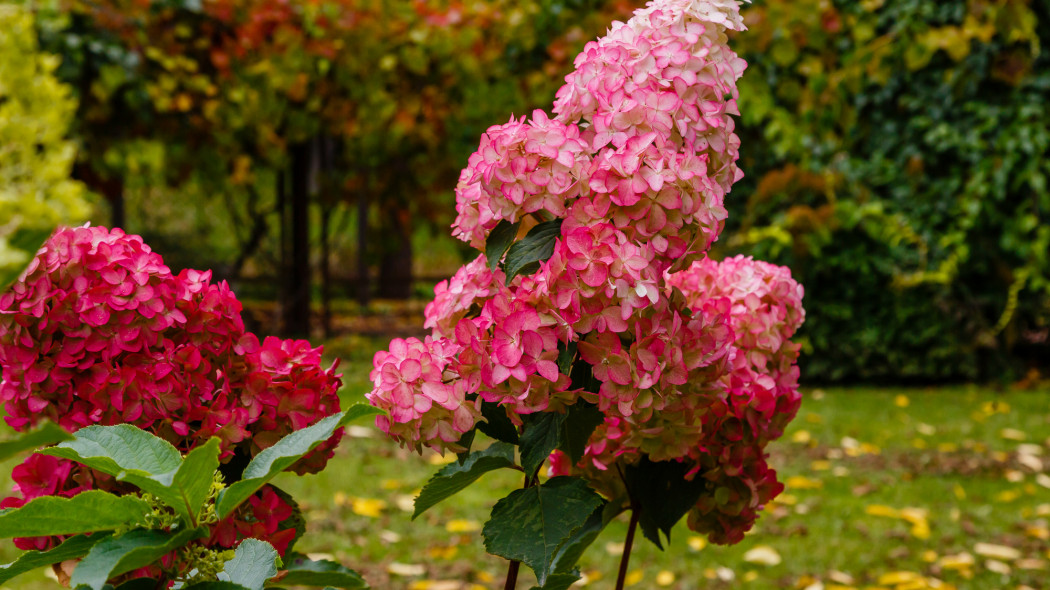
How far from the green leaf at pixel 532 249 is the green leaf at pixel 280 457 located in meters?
0.17

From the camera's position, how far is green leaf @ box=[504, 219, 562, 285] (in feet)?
2.42

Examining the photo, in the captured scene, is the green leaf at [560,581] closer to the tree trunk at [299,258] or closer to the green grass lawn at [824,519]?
the green grass lawn at [824,519]

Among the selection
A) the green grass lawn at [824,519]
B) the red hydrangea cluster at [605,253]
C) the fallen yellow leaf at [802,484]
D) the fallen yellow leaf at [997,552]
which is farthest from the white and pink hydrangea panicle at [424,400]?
the fallen yellow leaf at [802,484]

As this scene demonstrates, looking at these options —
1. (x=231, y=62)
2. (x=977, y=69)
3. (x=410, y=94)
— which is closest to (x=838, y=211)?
(x=977, y=69)

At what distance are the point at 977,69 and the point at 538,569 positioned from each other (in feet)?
15.7

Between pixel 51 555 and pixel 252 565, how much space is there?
0.15m

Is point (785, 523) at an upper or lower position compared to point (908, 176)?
lower

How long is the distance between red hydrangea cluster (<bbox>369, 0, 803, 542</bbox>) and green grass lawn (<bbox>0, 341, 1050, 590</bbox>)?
1.98m

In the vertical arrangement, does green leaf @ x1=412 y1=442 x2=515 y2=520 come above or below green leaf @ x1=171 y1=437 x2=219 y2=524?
below

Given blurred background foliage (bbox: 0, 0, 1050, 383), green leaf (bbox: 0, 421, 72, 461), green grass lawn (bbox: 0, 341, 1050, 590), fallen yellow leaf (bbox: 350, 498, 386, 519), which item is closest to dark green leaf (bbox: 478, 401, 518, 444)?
green leaf (bbox: 0, 421, 72, 461)

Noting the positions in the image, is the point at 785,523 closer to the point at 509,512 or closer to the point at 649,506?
the point at 649,506

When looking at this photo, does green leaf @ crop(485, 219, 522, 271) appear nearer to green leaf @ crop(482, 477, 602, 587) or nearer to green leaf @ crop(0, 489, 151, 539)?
green leaf @ crop(482, 477, 602, 587)

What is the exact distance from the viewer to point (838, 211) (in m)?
4.94

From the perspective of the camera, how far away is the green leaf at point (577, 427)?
776 millimetres
